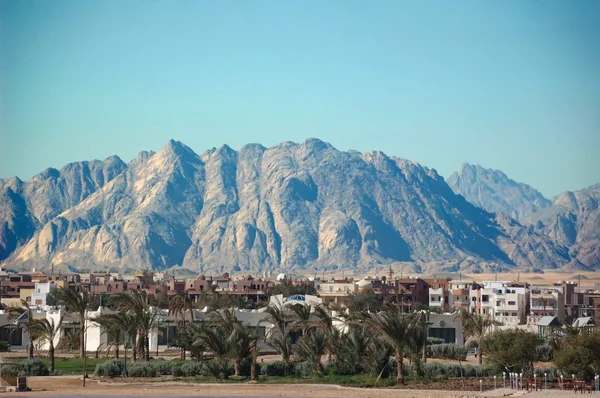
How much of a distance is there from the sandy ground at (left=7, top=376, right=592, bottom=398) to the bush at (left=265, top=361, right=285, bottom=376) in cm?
405

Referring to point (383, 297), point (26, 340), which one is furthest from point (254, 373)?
point (383, 297)

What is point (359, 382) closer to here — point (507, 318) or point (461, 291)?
point (507, 318)

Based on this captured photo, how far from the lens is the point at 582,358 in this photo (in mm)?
52219

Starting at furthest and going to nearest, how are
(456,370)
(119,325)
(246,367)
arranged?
(119,325), (456,370), (246,367)

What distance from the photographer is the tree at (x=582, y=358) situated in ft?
171

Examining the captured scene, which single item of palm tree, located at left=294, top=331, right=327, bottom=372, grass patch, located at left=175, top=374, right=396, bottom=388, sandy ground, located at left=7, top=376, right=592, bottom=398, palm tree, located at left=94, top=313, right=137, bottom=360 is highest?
palm tree, located at left=94, top=313, right=137, bottom=360

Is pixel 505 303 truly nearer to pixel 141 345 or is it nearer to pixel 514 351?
pixel 141 345

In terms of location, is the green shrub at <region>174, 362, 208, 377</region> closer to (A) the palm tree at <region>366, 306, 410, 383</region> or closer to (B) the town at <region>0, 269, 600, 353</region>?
(A) the palm tree at <region>366, 306, 410, 383</region>

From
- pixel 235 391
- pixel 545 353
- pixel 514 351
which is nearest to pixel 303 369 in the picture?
pixel 235 391

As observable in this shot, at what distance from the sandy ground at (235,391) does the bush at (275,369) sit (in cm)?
405

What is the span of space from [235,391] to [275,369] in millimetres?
6816

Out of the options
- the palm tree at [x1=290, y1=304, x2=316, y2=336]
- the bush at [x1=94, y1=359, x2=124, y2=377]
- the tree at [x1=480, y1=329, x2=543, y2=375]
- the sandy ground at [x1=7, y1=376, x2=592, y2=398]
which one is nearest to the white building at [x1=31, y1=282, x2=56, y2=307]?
the palm tree at [x1=290, y1=304, x2=316, y2=336]

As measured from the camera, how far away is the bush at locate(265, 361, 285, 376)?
186 feet

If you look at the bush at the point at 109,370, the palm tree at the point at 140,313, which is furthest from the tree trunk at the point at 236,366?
the palm tree at the point at 140,313
